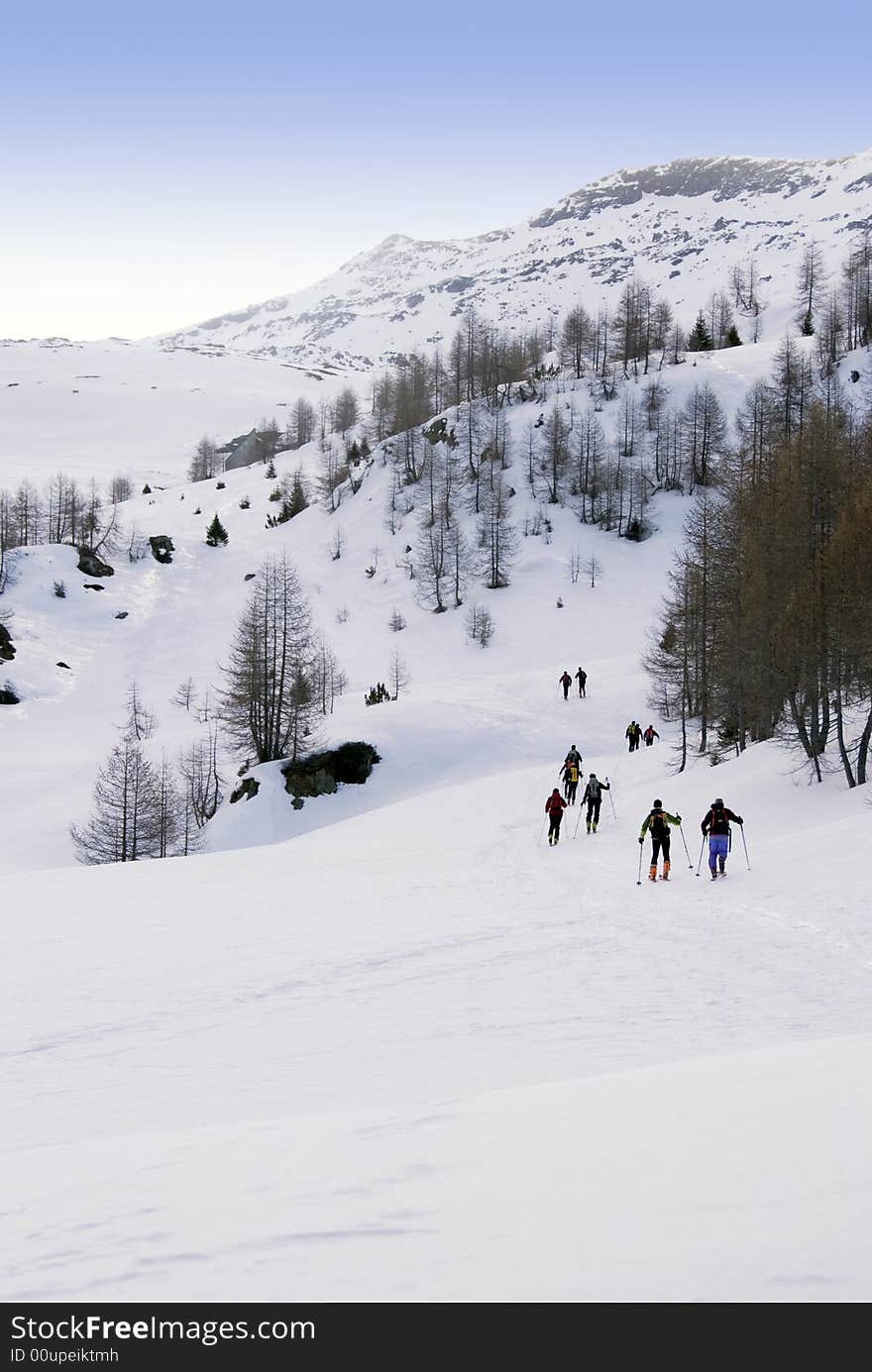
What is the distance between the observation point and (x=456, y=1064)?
7.97 m

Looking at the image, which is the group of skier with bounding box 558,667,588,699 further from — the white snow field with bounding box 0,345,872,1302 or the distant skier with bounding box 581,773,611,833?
the distant skier with bounding box 581,773,611,833

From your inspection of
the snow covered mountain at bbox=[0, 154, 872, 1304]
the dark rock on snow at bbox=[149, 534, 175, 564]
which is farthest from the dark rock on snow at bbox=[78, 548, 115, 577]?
the snow covered mountain at bbox=[0, 154, 872, 1304]

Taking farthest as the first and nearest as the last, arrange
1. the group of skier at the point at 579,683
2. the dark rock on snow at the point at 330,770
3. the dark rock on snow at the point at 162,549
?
the dark rock on snow at the point at 162,549 → the group of skier at the point at 579,683 → the dark rock on snow at the point at 330,770

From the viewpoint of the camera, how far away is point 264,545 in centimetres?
8756

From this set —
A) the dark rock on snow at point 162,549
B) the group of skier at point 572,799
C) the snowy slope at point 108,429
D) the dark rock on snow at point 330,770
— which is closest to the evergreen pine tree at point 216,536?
the dark rock on snow at point 162,549

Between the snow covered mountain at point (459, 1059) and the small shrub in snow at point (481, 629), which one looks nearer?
the snow covered mountain at point (459, 1059)

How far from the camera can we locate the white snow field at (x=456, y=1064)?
4.00 metres

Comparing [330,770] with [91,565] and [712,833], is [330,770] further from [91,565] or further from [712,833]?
[91,565]

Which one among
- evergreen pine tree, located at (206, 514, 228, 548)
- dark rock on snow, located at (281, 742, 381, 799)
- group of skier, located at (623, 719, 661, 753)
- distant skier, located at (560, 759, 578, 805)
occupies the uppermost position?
evergreen pine tree, located at (206, 514, 228, 548)

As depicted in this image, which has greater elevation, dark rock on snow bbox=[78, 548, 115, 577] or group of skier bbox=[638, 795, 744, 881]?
dark rock on snow bbox=[78, 548, 115, 577]

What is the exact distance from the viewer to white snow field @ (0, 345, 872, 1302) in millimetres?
→ 3998

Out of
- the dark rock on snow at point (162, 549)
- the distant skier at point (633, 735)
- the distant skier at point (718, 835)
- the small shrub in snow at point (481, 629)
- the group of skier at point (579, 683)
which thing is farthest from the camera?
the dark rock on snow at point (162, 549)

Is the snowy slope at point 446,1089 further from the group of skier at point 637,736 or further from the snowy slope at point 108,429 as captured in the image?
the snowy slope at point 108,429

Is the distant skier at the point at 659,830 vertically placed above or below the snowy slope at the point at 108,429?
below
